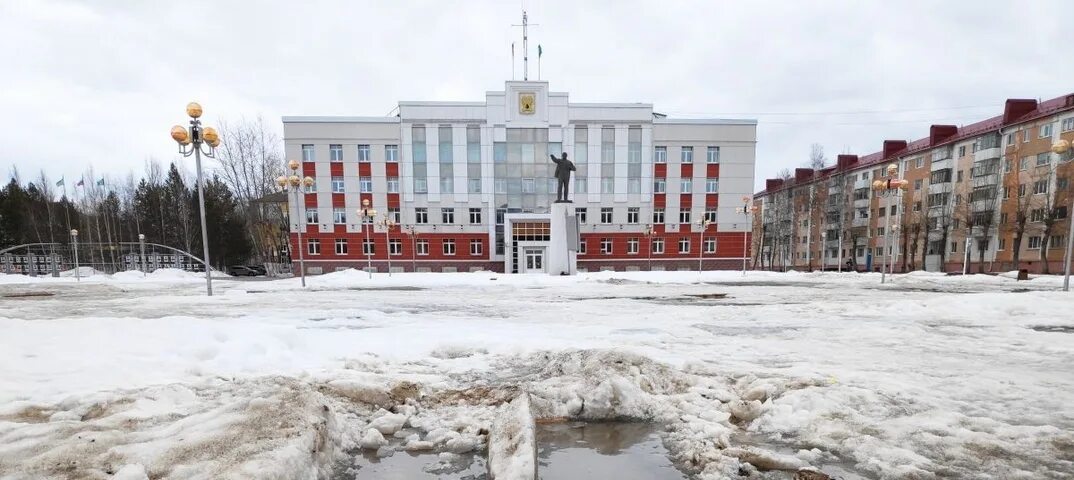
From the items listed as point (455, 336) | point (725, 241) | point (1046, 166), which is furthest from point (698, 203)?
point (455, 336)

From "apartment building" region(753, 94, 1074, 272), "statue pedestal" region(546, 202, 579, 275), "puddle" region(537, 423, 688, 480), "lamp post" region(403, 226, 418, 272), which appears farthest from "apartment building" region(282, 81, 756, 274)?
"puddle" region(537, 423, 688, 480)

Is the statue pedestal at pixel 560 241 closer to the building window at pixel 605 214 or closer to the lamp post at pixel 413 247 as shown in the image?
the building window at pixel 605 214

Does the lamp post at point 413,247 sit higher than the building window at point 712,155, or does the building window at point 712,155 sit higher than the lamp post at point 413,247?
the building window at point 712,155

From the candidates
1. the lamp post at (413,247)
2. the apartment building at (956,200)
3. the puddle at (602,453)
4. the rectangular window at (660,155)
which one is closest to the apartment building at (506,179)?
the rectangular window at (660,155)

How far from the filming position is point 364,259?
4006 cm

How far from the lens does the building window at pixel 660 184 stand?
137ft

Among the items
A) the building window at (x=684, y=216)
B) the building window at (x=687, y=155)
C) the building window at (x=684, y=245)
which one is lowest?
the building window at (x=684, y=245)

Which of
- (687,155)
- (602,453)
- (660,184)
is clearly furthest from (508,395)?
(687,155)

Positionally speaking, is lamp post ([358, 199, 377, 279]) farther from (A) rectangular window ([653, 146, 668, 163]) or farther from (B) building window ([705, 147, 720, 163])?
(B) building window ([705, 147, 720, 163])

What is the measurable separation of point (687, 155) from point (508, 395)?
4184 centimetres

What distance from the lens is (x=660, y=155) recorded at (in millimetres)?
41688

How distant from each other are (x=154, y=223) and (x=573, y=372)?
222ft

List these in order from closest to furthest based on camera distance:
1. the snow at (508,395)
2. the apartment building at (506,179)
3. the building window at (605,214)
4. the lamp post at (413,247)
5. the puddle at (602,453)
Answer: the snow at (508,395)
the puddle at (602,453)
the lamp post at (413,247)
the apartment building at (506,179)
the building window at (605,214)

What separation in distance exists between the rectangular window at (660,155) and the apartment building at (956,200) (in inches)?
698
